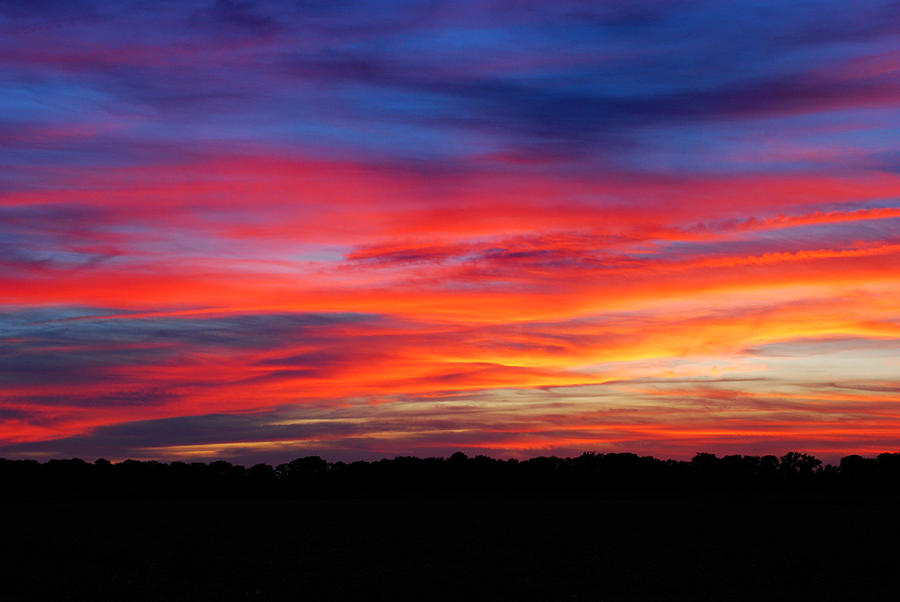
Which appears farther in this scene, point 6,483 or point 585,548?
point 6,483

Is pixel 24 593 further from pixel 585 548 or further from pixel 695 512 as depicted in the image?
pixel 695 512

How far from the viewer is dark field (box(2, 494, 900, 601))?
39.7 metres

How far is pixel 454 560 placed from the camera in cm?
5172

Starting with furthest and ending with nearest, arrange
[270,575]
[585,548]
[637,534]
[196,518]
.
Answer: [196,518], [637,534], [585,548], [270,575]

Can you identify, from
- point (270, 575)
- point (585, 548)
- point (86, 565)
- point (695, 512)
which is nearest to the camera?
point (270, 575)

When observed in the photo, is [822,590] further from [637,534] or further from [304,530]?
[304,530]

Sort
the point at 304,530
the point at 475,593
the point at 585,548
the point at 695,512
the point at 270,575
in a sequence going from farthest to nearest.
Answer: the point at 695,512, the point at 304,530, the point at 585,548, the point at 270,575, the point at 475,593

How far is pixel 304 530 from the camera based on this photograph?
76312mm

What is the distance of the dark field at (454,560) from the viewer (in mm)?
39719

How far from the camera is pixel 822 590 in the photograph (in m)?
39.6

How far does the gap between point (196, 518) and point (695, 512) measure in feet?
178

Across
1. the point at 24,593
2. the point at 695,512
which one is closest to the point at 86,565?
the point at 24,593

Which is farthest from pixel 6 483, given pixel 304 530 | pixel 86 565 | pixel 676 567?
pixel 676 567

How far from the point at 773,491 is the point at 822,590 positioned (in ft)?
503
